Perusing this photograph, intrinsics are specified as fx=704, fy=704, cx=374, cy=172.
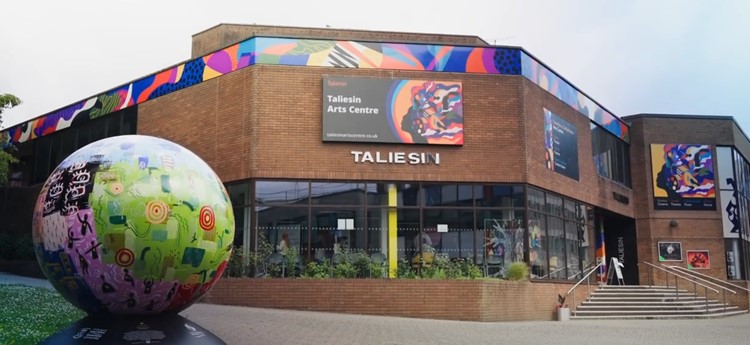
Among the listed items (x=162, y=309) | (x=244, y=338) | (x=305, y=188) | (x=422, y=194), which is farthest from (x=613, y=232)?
(x=162, y=309)

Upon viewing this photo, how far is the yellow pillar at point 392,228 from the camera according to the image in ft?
59.7

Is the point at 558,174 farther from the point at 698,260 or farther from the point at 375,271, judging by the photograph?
the point at 698,260

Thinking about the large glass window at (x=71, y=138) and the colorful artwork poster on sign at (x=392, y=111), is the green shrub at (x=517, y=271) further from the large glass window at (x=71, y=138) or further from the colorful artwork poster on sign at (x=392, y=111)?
the large glass window at (x=71, y=138)

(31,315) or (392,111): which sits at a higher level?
(392,111)

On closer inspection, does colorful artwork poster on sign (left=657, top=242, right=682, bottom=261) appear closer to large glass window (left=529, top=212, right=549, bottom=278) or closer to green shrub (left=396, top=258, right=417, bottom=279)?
large glass window (left=529, top=212, right=549, bottom=278)

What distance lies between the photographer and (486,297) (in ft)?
53.8

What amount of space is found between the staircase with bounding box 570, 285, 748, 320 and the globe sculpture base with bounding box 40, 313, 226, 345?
1526cm

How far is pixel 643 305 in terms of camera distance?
20.6m

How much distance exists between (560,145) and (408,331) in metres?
11.1

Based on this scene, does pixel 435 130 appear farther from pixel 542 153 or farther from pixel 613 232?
pixel 613 232

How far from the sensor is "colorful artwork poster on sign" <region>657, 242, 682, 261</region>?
27656mm

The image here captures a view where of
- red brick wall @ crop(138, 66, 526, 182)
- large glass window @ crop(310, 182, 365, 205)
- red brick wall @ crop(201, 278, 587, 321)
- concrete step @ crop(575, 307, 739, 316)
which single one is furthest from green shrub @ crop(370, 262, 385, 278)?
concrete step @ crop(575, 307, 739, 316)

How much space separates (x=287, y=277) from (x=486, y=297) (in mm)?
4805

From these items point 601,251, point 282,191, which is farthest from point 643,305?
point 282,191
